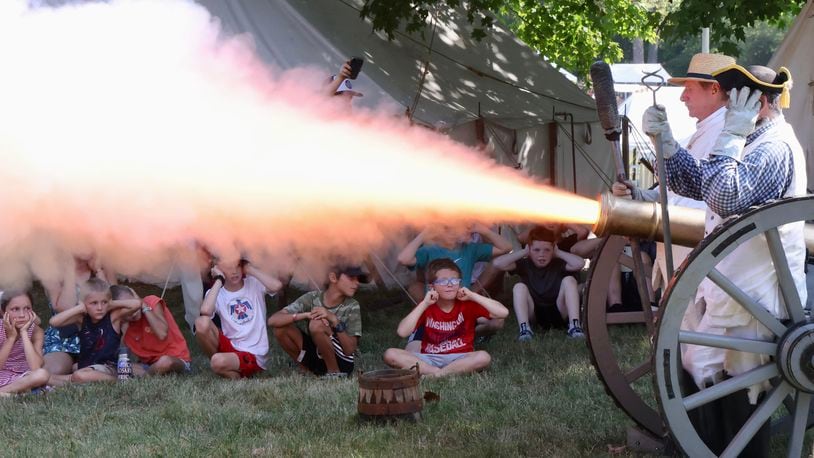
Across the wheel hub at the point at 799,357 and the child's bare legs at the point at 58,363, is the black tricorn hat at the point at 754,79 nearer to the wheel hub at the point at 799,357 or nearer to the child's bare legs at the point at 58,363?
the wheel hub at the point at 799,357

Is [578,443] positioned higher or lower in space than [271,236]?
lower

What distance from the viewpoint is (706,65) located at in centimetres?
397

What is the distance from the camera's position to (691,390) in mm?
3947

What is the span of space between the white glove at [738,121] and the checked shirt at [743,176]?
34mm

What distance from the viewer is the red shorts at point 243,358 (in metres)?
6.32

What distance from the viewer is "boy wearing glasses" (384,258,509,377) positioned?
615 cm

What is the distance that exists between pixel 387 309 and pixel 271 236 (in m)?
2.16

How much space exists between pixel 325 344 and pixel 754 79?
337 centimetres

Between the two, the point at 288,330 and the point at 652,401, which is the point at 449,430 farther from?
the point at 288,330

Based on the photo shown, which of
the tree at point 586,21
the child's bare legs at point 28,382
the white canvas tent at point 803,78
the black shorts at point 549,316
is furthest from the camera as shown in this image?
the white canvas tent at point 803,78

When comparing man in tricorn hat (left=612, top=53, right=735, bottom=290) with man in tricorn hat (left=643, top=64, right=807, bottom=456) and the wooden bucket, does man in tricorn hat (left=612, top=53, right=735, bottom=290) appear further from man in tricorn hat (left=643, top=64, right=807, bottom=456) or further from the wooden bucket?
the wooden bucket

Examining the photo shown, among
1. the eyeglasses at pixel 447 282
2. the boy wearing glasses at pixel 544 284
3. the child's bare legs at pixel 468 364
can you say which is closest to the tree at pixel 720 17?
the boy wearing glasses at pixel 544 284

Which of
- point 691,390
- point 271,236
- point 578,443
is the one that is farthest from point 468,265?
point 691,390

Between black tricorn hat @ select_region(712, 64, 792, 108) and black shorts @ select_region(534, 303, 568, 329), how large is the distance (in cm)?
398
